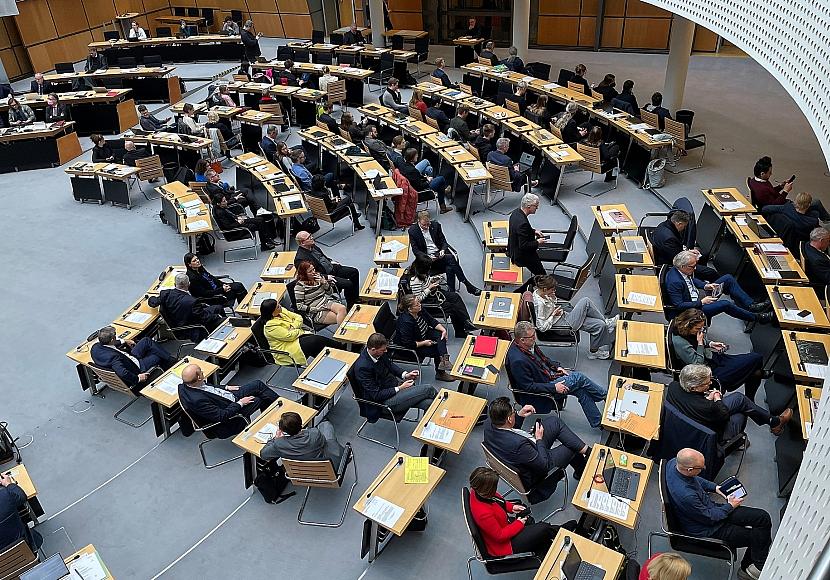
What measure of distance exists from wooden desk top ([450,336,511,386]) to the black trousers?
240 centimetres

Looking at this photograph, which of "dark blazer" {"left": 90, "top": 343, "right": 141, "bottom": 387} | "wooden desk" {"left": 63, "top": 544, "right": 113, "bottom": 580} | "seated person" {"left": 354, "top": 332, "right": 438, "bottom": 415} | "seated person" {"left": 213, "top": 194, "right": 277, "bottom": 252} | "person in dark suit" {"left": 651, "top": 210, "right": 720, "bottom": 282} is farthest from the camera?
"seated person" {"left": 213, "top": 194, "right": 277, "bottom": 252}

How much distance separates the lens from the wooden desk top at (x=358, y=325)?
7.25 metres

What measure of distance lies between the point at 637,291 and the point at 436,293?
2451 millimetres

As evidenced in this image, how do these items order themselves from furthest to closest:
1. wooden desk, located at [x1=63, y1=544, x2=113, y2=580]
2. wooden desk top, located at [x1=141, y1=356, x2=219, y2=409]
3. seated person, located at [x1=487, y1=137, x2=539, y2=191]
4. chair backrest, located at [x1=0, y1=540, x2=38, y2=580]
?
1. seated person, located at [x1=487, y1=137, x2=539, y2=191]
2. wooden desk top, located at [x1=141, y1=356, x2=219, y2=409]
3. chair backrest, located at [x1=0, y1=540, x2=38, y2=580]
4. wooden desk, located at [x1=63, y1=544, x2=113, y2=580]

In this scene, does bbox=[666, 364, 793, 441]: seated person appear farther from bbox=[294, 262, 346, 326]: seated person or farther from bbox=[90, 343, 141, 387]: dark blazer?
bbox=[90, 343, 141, 387]: dark blazer

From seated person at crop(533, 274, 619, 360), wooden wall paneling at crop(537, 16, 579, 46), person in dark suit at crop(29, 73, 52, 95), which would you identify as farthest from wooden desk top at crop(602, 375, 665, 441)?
wooden wall paneling at crop(537, 16, 579, 46)

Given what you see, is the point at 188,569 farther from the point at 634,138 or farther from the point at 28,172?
the point at 28,172

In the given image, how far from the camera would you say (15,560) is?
500 centimetres

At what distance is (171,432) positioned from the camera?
704 centimetres

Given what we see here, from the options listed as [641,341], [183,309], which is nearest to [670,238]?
[641,341]

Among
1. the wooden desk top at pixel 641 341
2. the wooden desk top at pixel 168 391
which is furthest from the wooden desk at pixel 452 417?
the wooden desk top at pixel 168 391

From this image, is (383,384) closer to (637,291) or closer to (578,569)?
(578,569)

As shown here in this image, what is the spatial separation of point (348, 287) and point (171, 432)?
304 centimetres

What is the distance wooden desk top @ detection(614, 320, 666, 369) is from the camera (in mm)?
6305
